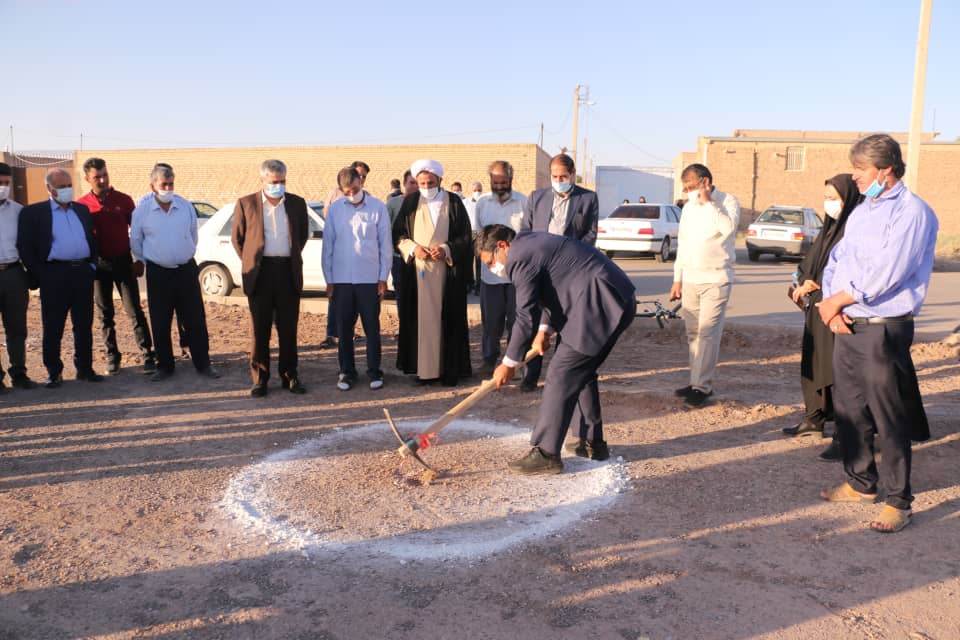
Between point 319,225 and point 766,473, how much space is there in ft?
26.5

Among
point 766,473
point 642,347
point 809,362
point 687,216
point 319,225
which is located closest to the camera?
point 766,473

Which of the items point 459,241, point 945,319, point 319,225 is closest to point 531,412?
point 459,241

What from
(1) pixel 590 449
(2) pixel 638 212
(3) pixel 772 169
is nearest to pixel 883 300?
(1) pixel 590 449

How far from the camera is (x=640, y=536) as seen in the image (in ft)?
13.5

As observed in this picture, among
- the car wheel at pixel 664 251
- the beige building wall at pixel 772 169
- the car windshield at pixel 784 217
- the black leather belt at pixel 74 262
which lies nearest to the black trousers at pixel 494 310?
the black leather belt at pixel 74 262

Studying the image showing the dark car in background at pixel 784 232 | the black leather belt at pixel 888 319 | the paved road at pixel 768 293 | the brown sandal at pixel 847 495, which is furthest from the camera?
the dark car in background at pixel 784 232

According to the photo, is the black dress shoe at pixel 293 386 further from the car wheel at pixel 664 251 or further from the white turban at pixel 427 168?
the car wheel at pixel 664 251

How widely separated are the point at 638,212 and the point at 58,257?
16.4m

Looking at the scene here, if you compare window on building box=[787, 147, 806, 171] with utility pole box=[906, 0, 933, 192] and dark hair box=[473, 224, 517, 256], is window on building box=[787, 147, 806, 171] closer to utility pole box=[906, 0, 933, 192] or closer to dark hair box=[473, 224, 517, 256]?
utility pole box=[906, 0, 933, 192]

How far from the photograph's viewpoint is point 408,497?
4680 mm

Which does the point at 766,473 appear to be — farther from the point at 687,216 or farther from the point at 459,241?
the point at 459,241

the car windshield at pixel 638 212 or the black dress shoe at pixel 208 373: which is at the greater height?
the car windshield at pixel 638 212

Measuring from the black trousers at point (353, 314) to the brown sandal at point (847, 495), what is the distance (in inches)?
157

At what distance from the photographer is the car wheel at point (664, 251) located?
20.4m
